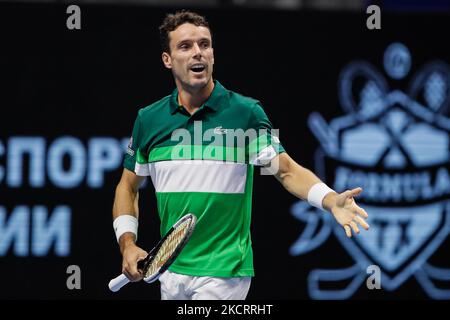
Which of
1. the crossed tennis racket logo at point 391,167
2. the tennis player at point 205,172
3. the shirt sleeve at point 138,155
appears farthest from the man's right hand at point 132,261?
the crossed tennis racket logo at point 391,167

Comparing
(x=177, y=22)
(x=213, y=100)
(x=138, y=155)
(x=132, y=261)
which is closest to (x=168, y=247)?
(x=132, y=261)

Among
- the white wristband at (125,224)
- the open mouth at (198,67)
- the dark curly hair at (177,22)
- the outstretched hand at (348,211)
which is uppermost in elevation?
the dark curly hair at (177,22)

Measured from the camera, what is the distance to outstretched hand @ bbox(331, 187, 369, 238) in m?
4.92

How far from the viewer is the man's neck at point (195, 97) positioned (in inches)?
219

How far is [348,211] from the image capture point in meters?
4.99

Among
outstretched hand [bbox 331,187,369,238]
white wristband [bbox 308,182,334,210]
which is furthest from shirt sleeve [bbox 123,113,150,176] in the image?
outstretched hand [bbox 331,187,369,238]

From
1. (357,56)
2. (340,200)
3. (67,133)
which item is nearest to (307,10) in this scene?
(357,56)

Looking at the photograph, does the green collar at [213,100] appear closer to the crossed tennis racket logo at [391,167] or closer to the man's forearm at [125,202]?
the man's forearm at [125,202]

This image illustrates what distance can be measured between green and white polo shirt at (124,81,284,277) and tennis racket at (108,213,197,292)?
19 cm

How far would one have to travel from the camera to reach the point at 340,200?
5.03 metres

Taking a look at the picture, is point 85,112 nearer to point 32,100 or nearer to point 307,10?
point 32,100

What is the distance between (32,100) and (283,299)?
8.19 ft

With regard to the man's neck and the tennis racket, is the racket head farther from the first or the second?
the man's neck

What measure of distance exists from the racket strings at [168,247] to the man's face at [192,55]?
0.87 metres
